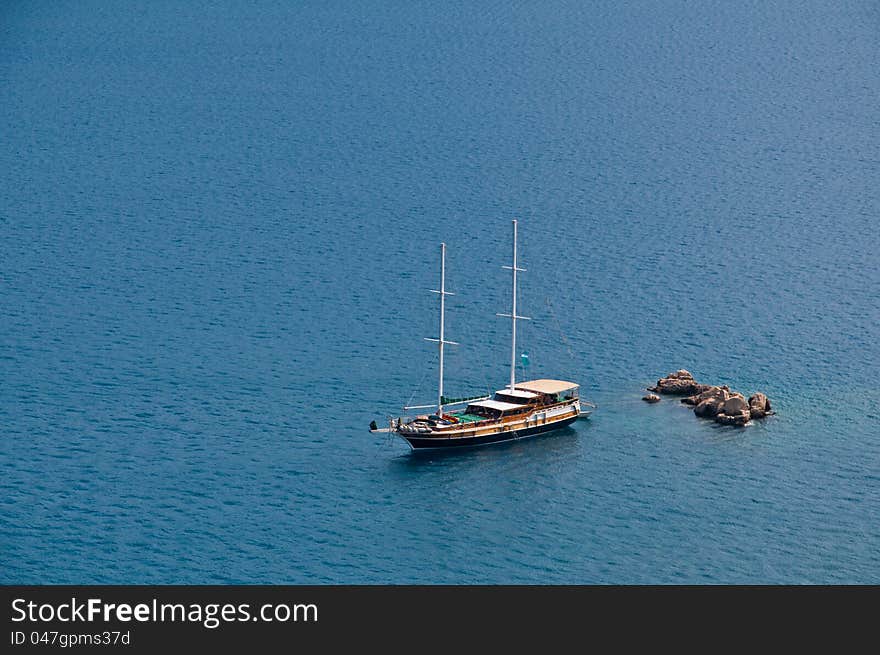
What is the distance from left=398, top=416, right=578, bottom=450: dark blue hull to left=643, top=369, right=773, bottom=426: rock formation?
13504 mm

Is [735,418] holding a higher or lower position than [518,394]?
lower

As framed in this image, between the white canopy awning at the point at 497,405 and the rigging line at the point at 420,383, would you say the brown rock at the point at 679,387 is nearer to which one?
the white canopy awning at the point at 497,405

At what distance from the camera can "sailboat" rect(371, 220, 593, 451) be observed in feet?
554

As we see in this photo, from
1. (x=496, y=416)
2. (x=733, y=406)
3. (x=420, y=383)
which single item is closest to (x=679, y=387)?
(x=733, y=406)

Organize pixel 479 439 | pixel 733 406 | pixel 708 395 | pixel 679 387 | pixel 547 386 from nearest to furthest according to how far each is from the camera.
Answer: pixel 479 439
pixel 733 406
pixel 547 386
pixel 708 395
pixel 679 387

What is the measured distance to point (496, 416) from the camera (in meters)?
175

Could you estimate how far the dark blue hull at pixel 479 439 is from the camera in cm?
16825

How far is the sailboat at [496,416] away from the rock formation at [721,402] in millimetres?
11608

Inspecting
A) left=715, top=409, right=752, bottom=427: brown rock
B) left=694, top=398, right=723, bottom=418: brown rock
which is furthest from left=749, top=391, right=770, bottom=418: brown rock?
left=694, top=398, right=723, bottom=418: brown rock

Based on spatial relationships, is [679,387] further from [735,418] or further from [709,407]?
[735,418]

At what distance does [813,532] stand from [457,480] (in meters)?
36.5

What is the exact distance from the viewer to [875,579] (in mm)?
142375

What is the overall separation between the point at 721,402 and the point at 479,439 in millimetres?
29036
